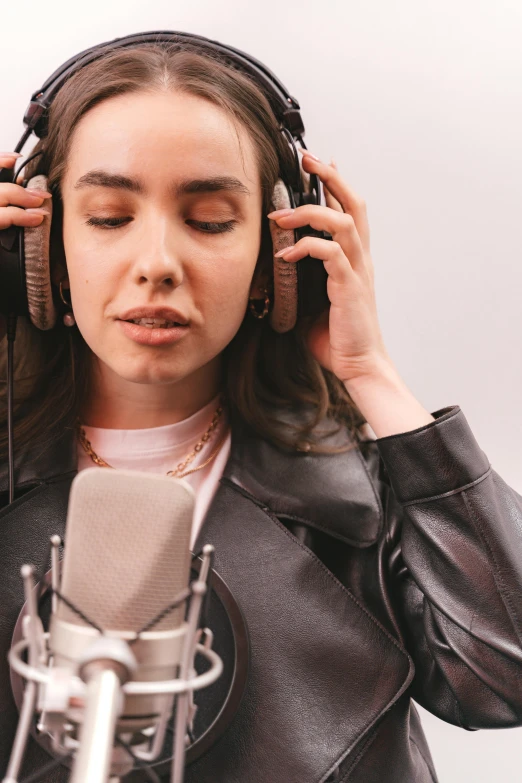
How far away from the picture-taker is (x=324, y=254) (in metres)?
1.12

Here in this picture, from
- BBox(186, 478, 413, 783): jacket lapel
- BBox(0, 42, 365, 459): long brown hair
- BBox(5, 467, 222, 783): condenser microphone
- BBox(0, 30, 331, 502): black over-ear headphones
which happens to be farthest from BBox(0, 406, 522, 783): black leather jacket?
BBox(5, 467, 222, 783): condenser microphone

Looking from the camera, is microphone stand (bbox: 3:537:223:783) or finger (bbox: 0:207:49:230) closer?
microphone stand (bbox: 3:537:223:783)


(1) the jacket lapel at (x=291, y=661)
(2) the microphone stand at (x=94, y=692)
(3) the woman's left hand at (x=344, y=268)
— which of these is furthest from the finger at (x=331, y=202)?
(2) the microphone stand at (x=94, y=692)

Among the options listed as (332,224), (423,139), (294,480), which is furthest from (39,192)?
(423,139)

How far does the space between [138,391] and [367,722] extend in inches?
22.3

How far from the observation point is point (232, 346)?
1.36 meters

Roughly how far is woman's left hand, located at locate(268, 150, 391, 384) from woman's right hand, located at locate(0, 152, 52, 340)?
31 cm

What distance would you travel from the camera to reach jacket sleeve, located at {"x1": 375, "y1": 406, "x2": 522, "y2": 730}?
106 centimetres

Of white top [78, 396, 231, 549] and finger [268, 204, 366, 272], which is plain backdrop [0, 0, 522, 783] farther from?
white top [78, 396, 231, 549]

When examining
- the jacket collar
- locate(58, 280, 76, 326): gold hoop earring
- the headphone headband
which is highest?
the headphone headband

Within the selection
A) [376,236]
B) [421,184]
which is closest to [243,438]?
[376,236]

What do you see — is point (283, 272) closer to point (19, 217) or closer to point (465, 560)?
point (19, 217)

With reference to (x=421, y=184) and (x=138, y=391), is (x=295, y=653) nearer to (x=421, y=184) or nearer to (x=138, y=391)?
(x=138, y=391)

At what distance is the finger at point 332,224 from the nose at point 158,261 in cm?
17
